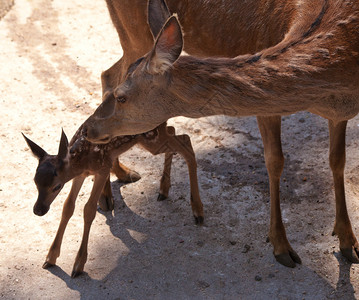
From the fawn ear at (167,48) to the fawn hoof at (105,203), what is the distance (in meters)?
2.14

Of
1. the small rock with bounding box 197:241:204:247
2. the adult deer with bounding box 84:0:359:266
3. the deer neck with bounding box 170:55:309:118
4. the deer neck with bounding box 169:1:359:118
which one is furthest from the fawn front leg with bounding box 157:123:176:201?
the deer neck with bounding box 170:55:309:118

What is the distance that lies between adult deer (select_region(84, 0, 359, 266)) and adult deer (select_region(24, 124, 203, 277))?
604mm

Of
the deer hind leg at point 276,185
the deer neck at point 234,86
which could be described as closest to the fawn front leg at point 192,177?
the deer hind leg at point 276,185

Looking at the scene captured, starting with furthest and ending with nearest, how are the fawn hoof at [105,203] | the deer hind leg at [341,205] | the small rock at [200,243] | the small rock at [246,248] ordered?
the fawn hoof at [105,203] < the small rock at [200,243] < the small rock at [246,248] < the deer hind leg at [341,205]

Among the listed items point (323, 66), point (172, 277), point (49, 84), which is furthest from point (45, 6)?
point (323, 66)

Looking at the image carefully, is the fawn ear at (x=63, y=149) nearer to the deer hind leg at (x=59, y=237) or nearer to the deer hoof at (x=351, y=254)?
the deer hind leg at (x=59, y=237)

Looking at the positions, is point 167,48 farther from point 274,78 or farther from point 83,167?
point 83,167

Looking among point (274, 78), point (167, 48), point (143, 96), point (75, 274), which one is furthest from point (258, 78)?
point (75, 274)

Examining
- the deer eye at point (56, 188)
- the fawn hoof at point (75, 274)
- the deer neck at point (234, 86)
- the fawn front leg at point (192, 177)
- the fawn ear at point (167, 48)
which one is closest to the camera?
the fawn ear at point (167, 48)

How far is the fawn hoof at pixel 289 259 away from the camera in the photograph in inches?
195

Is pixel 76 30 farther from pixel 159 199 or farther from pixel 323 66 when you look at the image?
pixel 323 66

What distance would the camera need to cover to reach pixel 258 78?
3.77 metres

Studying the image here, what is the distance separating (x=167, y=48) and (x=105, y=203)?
2.34 meters

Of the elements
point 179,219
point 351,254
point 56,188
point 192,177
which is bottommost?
point 351,254
